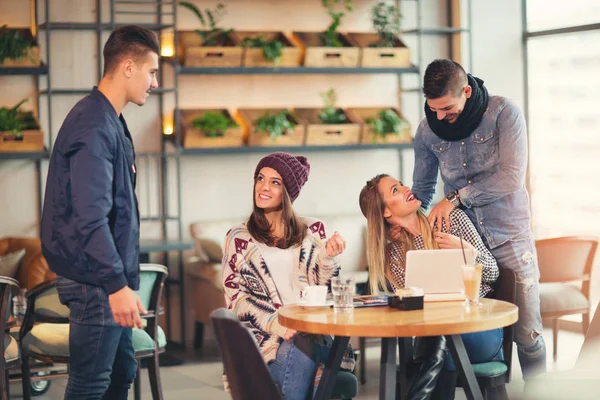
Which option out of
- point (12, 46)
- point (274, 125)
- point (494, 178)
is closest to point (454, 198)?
point (494, 178)

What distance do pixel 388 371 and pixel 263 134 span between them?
373 cm

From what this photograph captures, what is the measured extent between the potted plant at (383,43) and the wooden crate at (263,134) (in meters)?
0.71

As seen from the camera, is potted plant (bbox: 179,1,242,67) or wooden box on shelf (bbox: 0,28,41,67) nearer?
wooden box on shelf (bbox: 0,28,41,67)

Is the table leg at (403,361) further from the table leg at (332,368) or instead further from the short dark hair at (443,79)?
the short dark hair at (443,79)

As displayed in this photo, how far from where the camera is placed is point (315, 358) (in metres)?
3.32

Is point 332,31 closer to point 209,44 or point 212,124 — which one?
point 209,44

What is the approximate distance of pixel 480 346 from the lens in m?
3.42

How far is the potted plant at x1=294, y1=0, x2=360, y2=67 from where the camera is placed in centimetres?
679

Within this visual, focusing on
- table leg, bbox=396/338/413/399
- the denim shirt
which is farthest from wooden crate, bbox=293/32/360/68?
table leg, bbox=396/338/413/399

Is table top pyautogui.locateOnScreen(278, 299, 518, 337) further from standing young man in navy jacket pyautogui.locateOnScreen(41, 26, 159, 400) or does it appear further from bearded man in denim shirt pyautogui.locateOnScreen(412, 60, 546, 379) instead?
bearded man in denim shirt pyautogui.locateOnScreen(412, 60, 546, 379)

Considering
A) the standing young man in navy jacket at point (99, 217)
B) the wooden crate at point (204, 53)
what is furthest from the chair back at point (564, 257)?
the standing young man in navy jacket at point (99, 217)

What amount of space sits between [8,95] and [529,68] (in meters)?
3.92

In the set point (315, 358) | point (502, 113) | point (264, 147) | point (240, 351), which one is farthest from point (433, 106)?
point (264, 147)

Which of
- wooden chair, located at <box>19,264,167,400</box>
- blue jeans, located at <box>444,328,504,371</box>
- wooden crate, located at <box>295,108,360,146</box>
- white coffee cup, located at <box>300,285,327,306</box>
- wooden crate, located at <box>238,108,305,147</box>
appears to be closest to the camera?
white coffee cup, located at <box>300,285,327,306</box>
